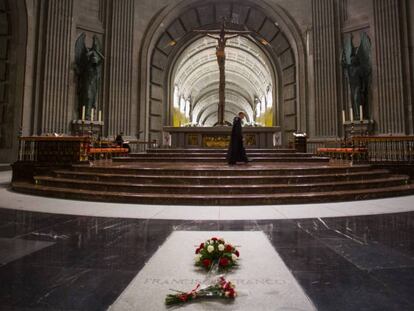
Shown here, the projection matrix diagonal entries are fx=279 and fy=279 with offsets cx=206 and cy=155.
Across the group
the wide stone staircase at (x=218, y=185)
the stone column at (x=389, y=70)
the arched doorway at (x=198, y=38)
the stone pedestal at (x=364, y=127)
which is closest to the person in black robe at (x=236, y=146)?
the wide stone staircase at (x=218, y=185)

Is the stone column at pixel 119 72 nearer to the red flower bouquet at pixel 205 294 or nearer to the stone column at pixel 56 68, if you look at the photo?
the stone column at pixel 56 68

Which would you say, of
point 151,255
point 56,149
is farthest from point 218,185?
point 56,149

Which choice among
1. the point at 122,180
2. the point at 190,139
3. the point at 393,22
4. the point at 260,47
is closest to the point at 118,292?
the point at 122,180

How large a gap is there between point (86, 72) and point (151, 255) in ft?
45.1

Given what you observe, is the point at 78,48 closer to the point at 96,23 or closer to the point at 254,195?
the point at 96,23

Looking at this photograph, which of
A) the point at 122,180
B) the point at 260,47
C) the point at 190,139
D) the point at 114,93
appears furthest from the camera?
the point at 260,47

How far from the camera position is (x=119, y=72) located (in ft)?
49.3

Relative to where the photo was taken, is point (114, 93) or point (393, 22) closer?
point (393, 22)

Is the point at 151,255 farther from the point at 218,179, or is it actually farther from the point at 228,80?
the point at 228,80

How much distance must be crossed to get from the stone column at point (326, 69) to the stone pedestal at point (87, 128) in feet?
37.0

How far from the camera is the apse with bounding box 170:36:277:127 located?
20406mm

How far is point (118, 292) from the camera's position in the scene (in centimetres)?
168

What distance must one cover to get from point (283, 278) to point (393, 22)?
1492 cm

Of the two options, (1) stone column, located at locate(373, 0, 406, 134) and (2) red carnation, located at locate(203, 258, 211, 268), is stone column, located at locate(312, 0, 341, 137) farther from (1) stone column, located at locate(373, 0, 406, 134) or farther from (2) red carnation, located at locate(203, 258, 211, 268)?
(2) red carnation, located at locate(203, 258, 211, 268)
